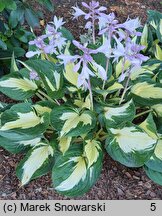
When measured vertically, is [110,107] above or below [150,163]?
above

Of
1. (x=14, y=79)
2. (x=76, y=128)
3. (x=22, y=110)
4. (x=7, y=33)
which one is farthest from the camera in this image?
(x=7, y=33)

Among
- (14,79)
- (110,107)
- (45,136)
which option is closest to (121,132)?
(110,107)

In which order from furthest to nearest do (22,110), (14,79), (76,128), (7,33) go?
(7,33), (14,79), (22,110), (76,128)

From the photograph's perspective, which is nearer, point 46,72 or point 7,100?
point 46,72

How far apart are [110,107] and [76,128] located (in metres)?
0.25

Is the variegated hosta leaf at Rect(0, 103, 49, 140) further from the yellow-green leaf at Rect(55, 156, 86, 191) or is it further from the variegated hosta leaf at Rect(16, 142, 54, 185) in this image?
the yellow-green leaf at Rect(55, 156, 86, 191)

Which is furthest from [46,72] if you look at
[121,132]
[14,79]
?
[121,132]

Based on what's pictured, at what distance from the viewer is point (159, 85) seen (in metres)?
2.33

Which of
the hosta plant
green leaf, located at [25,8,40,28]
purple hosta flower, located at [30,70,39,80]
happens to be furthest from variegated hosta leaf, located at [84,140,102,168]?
green leaf, located at [25,8,40,28]

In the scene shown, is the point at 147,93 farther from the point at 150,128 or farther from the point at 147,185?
the point at 147,185

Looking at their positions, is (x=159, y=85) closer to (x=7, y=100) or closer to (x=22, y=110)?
(x=22, y=110)

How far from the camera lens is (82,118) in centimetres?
223

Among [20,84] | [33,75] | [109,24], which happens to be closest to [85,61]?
[109,24]

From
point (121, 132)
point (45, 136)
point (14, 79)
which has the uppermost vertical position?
point (14, 79)
